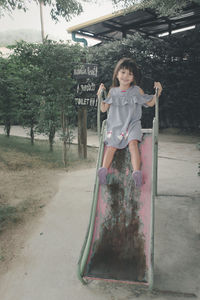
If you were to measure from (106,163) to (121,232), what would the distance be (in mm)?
726

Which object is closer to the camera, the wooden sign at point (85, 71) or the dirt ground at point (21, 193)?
the dirt ground at point (21, 193)

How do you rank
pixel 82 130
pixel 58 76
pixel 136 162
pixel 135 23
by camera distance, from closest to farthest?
pixel 136 162 < pixel 58 76 < pixel 82 130 < pixel 135 23

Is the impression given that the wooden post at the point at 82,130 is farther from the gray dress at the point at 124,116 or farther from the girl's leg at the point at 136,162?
the girl's leg at the point at 136,162

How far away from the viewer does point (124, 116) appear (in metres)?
2.91

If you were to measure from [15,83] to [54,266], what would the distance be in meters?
6.34

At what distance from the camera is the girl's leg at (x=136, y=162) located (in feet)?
8.44

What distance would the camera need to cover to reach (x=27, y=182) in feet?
16.6

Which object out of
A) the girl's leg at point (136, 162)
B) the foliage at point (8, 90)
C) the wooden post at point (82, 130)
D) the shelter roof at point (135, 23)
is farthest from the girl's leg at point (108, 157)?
the shelter roof at point (135, 23)

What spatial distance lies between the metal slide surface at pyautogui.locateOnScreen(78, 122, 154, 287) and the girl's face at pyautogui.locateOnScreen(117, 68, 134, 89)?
82 cm

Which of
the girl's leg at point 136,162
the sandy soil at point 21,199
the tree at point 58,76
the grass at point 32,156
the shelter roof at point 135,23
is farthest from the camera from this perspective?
the shelter roof at point 135,23

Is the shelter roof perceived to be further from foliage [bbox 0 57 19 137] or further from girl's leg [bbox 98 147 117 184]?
girl's leg [bbox 98 147 117 184]

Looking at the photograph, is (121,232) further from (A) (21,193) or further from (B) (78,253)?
(A) (21,193)

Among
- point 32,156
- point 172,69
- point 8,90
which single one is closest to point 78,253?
point 32,156

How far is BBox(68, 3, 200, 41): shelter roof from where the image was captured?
1032 centimetres
